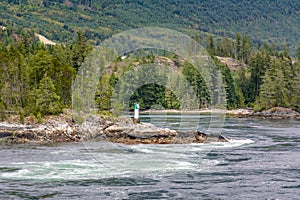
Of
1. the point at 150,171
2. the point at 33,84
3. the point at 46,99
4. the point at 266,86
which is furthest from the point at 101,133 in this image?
the point at 266,86

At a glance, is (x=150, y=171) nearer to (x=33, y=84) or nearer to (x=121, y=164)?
(x=121, y=164)

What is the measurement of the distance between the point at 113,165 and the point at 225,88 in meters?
111

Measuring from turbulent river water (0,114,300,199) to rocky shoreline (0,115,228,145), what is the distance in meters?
2.84

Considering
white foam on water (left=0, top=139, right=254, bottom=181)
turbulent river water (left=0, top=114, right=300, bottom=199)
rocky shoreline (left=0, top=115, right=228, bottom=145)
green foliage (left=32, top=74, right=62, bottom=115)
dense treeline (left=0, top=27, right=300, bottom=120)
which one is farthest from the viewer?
A: dense treeline (left=0, top=27, right=300, bottom=120)

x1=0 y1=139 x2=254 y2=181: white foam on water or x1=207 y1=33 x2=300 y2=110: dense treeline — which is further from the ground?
x1=207 y1=33 x2=300 y2=110: dense treeline

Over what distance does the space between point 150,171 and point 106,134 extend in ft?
73.0

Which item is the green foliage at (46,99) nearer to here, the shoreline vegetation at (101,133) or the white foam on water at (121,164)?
the shoreline vegetation at (101,133)

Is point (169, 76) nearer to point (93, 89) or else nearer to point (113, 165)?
point (93, 89)

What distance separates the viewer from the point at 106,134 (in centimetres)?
6172

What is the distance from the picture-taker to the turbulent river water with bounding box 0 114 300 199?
33125mm

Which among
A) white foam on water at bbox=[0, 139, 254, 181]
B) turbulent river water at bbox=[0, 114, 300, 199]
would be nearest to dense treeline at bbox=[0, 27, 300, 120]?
turbulent river water at bbox=[0, 114, 300, 199]

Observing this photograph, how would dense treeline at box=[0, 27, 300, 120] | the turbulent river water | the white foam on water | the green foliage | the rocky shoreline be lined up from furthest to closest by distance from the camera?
dense treeline at box=[0, 27, 300, 120]
the green foliage
the rocky shoreline
the white foam on water
the turbulent river water

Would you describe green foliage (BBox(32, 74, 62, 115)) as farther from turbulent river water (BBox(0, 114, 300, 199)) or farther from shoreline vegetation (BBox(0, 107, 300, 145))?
turbulent river water (BBox(0, 114, 300, 199))

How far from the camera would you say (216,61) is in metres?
172
